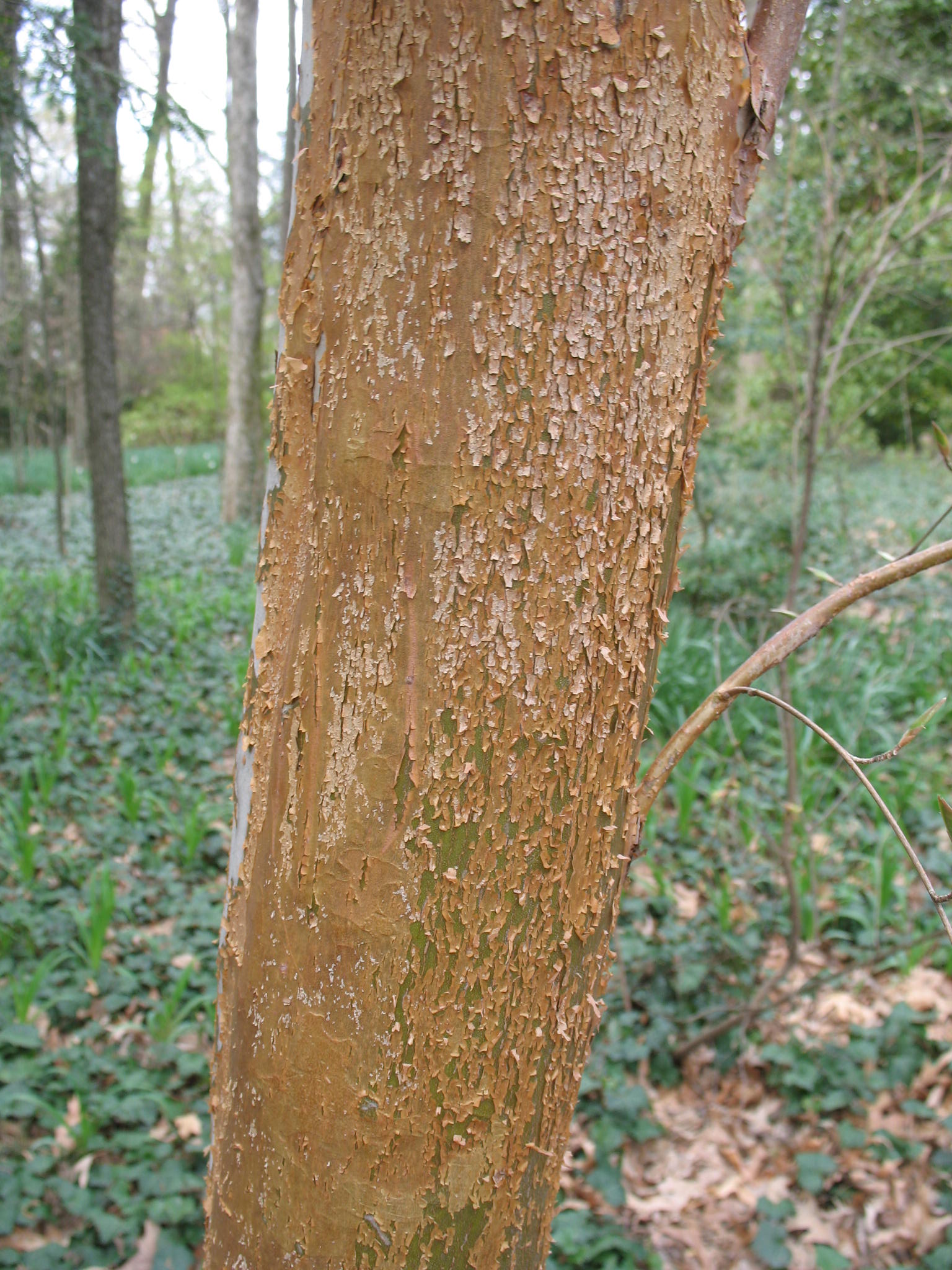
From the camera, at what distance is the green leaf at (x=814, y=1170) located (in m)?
2.18

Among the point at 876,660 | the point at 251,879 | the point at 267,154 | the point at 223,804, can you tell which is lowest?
the point at 223,804

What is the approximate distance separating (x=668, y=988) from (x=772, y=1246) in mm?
866

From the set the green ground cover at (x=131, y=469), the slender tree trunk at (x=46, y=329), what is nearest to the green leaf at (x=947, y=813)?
the slender tree trunk at (x=46, y=329)

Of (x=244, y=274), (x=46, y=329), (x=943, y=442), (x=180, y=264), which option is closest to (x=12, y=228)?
(x=244, y=274)

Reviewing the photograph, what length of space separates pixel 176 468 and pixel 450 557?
12.7 m

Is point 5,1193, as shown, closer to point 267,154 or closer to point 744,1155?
point 744,1155

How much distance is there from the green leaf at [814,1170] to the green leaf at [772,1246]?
6.2 inches

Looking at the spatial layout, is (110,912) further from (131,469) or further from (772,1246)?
(131,469)

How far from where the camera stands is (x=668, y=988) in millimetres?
2832

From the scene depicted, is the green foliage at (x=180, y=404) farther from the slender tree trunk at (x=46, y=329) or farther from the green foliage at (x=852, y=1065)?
the green foliage at (x=852, y=1065)

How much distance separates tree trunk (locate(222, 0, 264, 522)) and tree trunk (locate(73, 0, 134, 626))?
412 cm

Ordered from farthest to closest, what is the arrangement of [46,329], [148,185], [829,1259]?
[148,185] → [46,329] → [829,1259]

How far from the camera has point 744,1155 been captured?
2385 millimetres

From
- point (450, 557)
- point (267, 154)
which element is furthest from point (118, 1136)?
point (267, 154)
